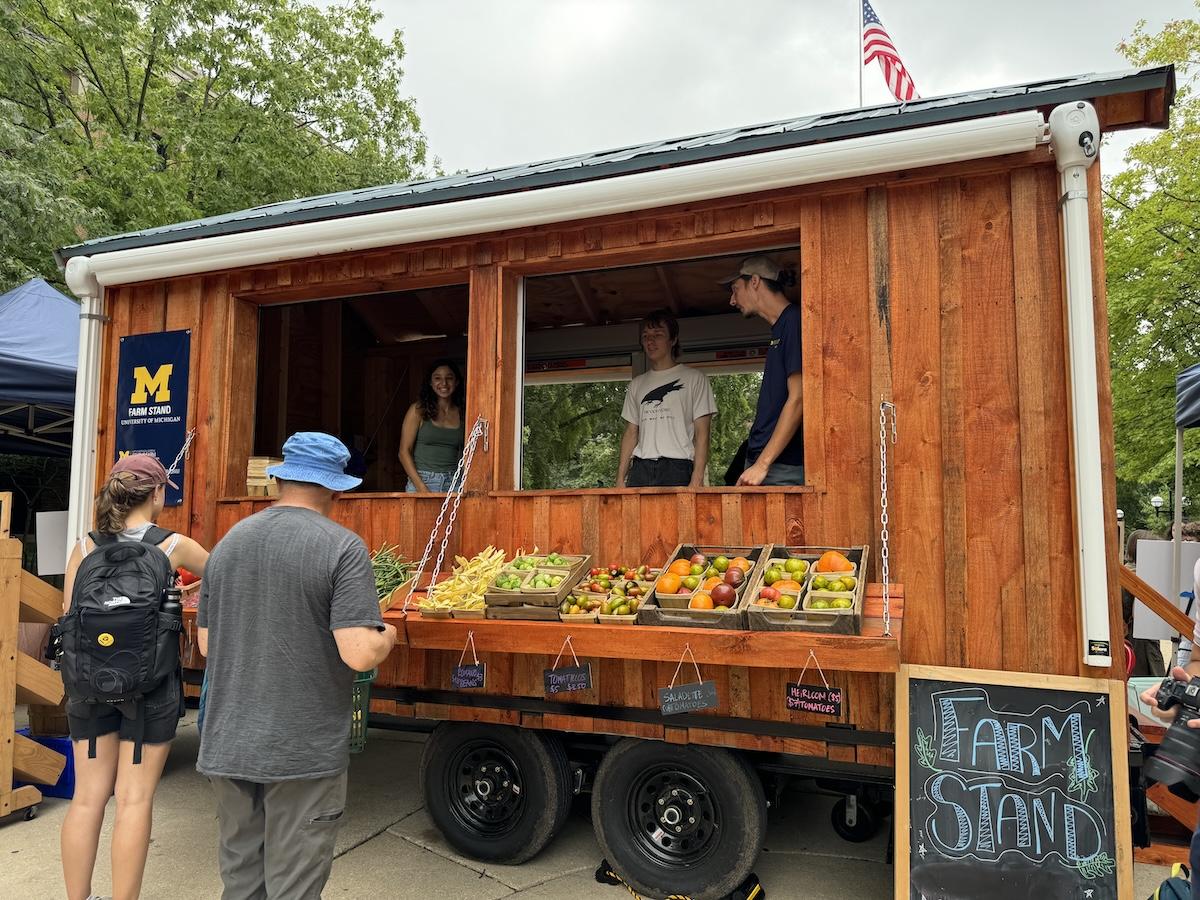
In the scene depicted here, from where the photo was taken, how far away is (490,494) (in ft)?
15.3

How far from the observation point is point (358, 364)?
911cm

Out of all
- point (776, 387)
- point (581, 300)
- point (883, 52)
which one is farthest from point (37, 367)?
point (883, 52)

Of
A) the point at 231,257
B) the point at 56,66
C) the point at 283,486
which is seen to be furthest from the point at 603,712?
the point at 56,66

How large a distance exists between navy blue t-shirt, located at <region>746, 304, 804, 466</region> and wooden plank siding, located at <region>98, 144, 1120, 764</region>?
0.28m

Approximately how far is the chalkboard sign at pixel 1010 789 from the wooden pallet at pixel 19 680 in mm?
4916

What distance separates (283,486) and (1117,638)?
3.41 meters

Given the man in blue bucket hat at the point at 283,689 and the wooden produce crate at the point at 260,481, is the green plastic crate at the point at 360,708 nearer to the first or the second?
the man in blue bucket hat at the point at 283,689

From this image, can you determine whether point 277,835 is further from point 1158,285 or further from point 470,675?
point 1158,285

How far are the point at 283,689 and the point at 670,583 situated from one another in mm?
1661

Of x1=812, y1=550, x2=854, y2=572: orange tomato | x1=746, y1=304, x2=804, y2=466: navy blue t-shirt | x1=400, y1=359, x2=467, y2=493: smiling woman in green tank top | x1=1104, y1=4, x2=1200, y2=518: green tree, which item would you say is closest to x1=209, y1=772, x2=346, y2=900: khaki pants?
x1=812, y1=550, x2=854, y2=572: orange tomato

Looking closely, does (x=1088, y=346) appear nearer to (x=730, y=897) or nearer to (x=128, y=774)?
(x=730, y=897)

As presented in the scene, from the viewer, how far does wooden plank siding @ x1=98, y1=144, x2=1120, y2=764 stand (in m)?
3.54

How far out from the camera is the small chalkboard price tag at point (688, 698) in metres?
3.50

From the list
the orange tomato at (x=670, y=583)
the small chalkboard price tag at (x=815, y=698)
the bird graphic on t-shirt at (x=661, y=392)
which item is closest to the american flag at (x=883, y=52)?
the bird graphic on t-shirt at (x=661, y=392)
